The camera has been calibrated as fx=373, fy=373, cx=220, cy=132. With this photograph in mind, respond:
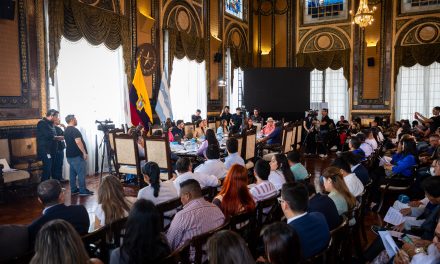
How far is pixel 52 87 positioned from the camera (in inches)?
281

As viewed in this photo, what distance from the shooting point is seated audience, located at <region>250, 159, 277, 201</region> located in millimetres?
3523

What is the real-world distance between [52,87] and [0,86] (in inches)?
39.4

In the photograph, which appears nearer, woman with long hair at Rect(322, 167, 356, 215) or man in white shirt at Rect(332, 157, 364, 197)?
woman with long hair at Rect(322, 167, 356, 215)

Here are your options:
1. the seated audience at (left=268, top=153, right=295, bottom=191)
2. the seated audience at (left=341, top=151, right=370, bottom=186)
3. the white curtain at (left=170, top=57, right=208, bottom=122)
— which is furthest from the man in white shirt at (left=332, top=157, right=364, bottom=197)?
the white curtain at (left=170, top=57, right=208, bottom=122)

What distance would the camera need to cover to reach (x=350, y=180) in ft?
12.7

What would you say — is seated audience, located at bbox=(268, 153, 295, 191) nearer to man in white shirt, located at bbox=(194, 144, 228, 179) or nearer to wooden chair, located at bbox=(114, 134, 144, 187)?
man in white shirt, located at bbox=(194, 144, 228, 179)

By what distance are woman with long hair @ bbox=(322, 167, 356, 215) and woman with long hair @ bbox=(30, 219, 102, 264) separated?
87.8 inches

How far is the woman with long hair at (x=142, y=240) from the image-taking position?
201 centimetres

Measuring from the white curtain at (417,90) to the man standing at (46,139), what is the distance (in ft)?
38.1

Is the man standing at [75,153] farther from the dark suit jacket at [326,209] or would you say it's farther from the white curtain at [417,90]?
the white curtain at [417,90]

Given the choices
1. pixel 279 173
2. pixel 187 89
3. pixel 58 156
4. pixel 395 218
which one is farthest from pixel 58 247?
pixel 187 89

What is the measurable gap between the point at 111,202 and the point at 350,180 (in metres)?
2.41

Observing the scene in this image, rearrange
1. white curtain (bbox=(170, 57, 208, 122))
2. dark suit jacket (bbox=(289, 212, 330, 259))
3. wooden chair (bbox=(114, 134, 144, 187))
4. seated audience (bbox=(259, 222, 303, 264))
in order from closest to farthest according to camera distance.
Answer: seated audience (bbox=(259, 222, 303, 264)), dark suit jacket (bbox=(289, 212, 330, 259)), wooden chair (bbox=(114, 134, 144, 187)), white curtain (bbox=(170, 57, 208, 122))

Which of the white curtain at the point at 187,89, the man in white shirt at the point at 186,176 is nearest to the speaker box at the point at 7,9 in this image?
the man in white shirt at the point at 186,176
